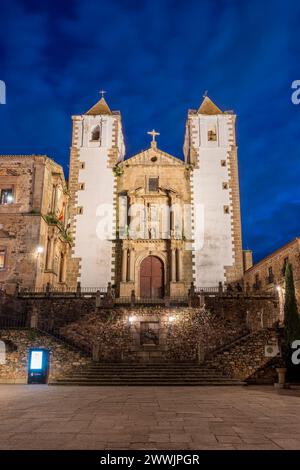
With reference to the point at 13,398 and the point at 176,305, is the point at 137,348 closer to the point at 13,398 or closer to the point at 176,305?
the point at 176,305

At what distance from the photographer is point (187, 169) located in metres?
31.8

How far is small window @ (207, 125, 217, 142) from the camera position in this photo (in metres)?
32.9

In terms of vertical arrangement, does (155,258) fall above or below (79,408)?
above

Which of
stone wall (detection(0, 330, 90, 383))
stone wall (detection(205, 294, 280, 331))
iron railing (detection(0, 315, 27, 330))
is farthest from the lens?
stone wall (detection(205, 294, 280, 331))

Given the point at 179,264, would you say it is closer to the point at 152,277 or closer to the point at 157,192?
the point at 152,277

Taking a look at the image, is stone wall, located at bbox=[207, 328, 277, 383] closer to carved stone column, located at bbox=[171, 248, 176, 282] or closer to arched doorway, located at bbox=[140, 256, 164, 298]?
carved stone column, located at bbox=[171, 248, 176, 282]

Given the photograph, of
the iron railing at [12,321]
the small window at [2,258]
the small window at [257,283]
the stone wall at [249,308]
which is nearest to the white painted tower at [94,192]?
the small window at [2,258]

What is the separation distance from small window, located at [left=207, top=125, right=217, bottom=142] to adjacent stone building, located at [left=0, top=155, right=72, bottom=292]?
42.8 ft

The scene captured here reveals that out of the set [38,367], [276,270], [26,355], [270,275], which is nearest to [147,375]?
[38,367]

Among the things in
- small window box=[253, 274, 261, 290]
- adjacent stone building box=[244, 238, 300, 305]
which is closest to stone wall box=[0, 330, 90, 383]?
adjacent stone building box=[244, 238, 300, 305]
